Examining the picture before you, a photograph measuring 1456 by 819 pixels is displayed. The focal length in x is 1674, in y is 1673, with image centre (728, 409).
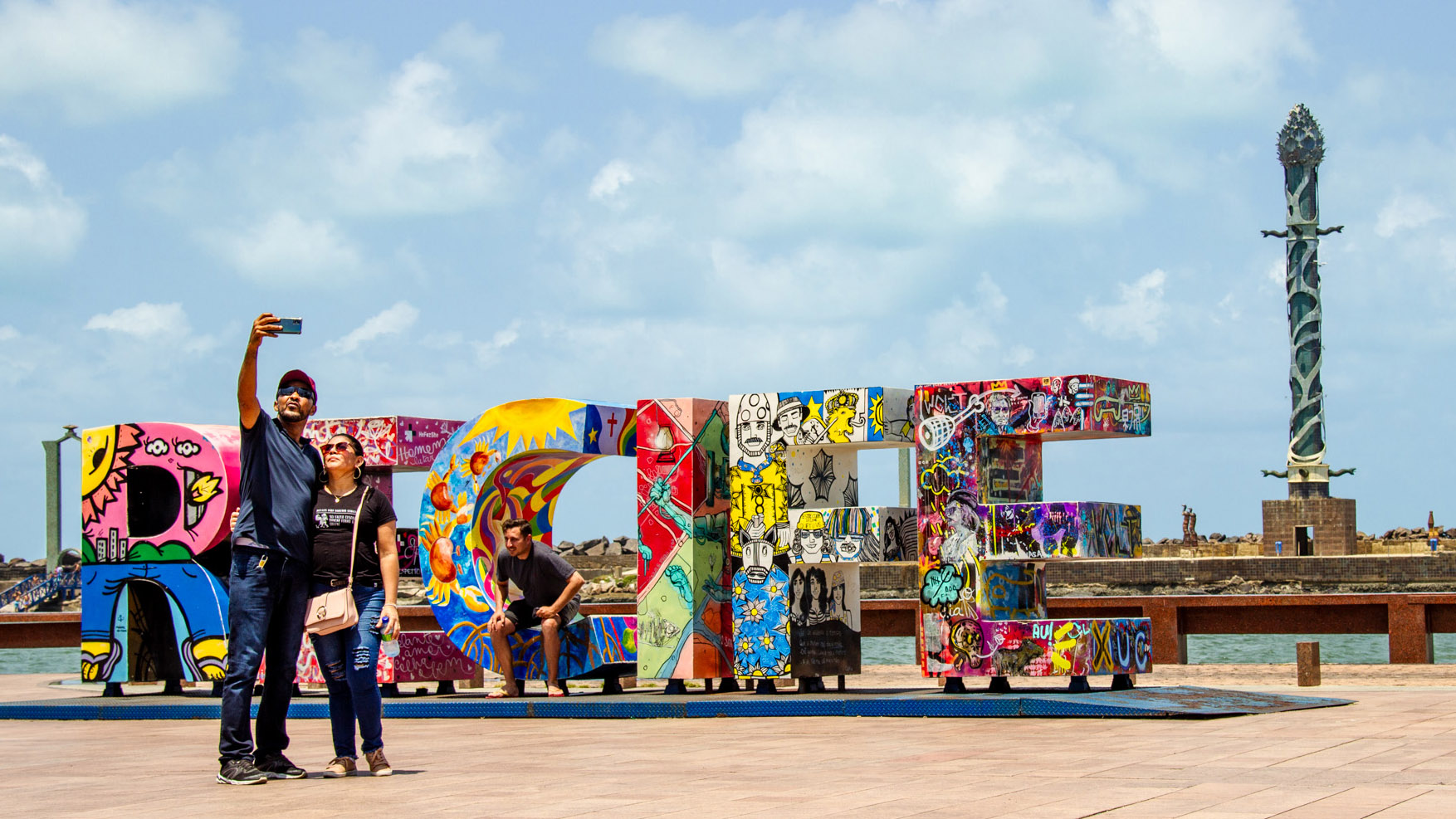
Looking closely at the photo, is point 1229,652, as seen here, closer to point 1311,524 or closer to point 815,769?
point 1311,524

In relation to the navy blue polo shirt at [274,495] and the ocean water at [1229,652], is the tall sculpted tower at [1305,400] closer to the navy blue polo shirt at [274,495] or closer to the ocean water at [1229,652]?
the ocean water at [1229,652]

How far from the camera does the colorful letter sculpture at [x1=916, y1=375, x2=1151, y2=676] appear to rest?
14734 mm

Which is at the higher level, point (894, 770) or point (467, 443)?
point (467, 443)

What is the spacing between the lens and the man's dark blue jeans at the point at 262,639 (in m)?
9.19

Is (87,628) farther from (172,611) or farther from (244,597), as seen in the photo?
(244,597)

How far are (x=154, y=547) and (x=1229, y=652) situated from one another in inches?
1110

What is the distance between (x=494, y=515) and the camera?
16.9 meters

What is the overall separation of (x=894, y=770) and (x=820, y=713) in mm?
4808

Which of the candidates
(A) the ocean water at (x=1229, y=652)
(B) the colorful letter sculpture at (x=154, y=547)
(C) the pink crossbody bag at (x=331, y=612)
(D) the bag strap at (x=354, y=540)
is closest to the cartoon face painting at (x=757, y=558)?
(B) the colorful letter sculpture at (x=154, y=547)

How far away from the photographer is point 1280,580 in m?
50.3

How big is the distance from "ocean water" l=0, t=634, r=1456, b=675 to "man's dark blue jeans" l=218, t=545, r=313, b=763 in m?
24.5

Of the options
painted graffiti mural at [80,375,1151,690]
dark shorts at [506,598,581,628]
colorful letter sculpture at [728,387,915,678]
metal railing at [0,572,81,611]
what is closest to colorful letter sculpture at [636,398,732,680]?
painted graffiti mural at [80,375,1151,690]

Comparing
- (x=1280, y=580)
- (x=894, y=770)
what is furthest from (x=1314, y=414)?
(x=894, y=770)

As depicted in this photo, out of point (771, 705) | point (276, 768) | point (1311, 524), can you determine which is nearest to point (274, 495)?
point (276, 768)
